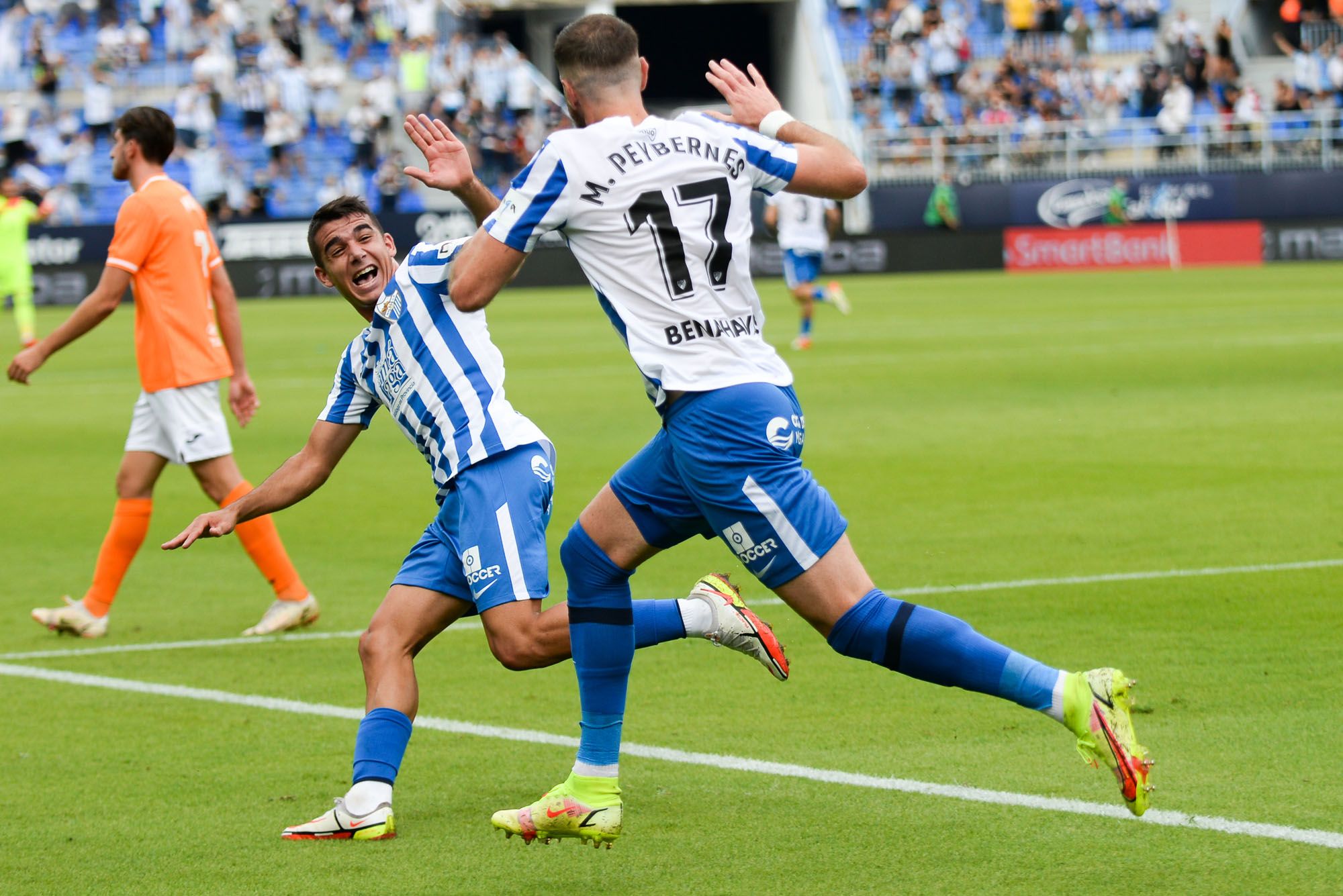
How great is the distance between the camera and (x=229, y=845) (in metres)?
4.82

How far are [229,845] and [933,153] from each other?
122ft

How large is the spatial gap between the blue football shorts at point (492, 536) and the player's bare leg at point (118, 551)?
3237 millimetres

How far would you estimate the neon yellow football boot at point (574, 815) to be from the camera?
15.1 ft

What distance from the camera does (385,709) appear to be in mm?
5020

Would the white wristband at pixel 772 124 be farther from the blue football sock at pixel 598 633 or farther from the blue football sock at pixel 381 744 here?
the blue football sock at pixel 381 744

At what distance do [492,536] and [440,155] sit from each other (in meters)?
1.08

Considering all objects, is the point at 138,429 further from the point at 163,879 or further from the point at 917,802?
the point at 917,802

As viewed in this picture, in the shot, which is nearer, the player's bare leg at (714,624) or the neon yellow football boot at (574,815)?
the neon yellow football boot at (574,815)

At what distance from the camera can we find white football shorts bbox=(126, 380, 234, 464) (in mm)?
7945

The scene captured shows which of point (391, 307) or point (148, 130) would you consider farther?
point (148, 130)

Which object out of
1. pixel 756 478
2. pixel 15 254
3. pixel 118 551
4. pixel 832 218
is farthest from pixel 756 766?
pixel 15 254

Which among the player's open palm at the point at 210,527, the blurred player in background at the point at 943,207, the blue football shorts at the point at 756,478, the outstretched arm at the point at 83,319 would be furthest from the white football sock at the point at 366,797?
the blurred player in background at the point at 943,207

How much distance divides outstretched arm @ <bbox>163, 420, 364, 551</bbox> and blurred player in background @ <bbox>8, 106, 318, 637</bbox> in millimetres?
2620

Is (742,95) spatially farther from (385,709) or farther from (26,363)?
(26,363)
